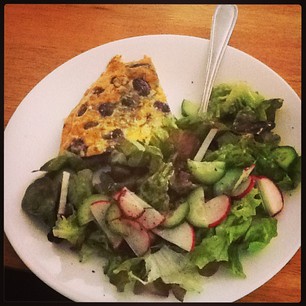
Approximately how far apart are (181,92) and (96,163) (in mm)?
227

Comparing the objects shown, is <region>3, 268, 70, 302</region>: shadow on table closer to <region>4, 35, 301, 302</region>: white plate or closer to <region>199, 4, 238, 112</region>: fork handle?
<region>4, 35, 301, 302</region>: white plate

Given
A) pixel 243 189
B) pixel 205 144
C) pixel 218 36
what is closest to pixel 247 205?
pixel 243 189

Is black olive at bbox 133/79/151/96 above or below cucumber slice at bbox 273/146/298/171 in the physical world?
above

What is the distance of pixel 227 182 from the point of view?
1.06 meters

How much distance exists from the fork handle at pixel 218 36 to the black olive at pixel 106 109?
18cm

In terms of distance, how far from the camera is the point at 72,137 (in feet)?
3.68

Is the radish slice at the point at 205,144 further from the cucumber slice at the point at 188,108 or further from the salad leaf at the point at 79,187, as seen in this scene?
the salad leaf at the point at 79,187

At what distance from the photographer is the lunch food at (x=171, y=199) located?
3.33ft

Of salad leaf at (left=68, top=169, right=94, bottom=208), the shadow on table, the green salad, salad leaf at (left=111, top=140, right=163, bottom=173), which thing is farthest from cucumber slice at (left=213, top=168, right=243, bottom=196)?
the shadow on table

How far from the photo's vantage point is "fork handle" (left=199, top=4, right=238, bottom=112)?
3.98ft

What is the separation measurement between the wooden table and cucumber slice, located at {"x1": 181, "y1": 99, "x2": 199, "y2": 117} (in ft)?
0.52

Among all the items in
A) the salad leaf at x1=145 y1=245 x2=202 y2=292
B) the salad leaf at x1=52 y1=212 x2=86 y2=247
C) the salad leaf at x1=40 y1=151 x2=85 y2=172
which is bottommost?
the salad leaf at x1=145 y1=245 x2=202 y2=292

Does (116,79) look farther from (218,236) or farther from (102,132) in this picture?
(218,236)

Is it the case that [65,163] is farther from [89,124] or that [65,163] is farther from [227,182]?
[227,182]
